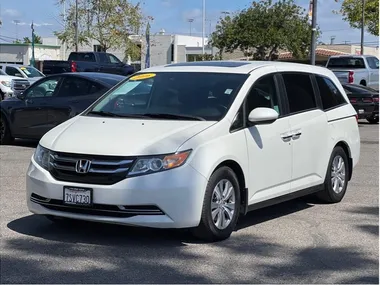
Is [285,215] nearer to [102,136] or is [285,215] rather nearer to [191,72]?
[191,72]

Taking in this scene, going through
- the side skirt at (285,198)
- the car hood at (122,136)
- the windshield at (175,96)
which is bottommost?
the side skirt at (285,198)

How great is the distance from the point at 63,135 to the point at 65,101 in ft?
21.4

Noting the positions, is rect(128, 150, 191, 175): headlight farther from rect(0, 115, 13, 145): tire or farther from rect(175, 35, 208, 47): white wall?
rect(175, 35, 208, 47): white wall

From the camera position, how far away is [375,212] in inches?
323

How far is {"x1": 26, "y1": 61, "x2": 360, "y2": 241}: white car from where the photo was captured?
623cm

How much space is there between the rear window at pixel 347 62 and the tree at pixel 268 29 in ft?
77.6

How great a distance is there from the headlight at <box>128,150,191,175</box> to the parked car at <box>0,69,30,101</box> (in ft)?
70.5

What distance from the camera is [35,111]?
1345 cm

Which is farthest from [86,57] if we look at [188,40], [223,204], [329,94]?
[188,40]

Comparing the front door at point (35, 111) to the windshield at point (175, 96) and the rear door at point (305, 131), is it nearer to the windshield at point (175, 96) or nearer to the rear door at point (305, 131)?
the windshield at point (175, 96)

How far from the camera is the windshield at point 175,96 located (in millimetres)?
7086

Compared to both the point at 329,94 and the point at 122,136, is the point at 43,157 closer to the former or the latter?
the point at 122,136

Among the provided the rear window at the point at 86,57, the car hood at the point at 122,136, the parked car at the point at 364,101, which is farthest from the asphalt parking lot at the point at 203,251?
the rear window at the point at 86,57

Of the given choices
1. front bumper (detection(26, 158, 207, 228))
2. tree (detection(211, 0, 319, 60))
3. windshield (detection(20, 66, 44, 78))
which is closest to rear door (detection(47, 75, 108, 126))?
front bumper (detection(26, 158, 207, 228))
